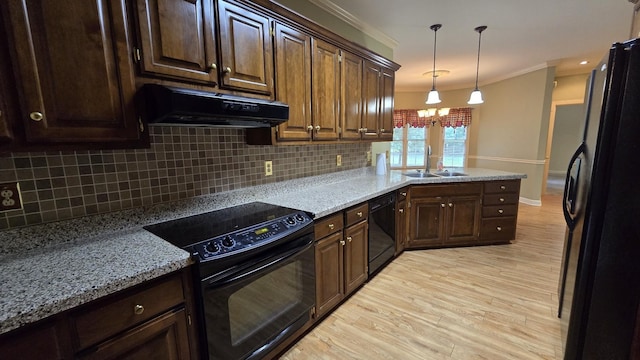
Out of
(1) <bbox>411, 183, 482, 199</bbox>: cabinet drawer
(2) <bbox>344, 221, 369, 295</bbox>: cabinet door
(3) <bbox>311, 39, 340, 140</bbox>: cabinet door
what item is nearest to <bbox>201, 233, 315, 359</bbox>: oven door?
(2) <bbox>344, 221, 369, 295</bbox>: cabinet door

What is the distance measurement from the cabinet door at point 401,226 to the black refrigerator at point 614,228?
5.45 ft

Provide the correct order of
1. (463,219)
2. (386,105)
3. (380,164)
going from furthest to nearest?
(380,164) < (463,219) < (386,105)

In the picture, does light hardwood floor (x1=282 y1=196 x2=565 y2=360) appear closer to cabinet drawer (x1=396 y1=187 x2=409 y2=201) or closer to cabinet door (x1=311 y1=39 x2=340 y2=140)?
cabinet drawer (x1=396 y1=187 x2=409 y2=201)

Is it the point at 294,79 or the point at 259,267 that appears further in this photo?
the point at 294,79

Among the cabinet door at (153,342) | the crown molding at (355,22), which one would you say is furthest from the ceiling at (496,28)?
the cabinet door at (153,342)

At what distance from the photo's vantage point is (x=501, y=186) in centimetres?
319

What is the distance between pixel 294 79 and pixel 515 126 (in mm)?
5347

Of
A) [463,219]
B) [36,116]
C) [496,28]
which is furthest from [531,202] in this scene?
[36,116]

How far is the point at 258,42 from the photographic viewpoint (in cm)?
172

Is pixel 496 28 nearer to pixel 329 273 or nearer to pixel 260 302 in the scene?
pixel 329 273

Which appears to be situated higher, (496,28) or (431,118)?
(496,28)

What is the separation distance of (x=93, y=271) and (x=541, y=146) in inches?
251

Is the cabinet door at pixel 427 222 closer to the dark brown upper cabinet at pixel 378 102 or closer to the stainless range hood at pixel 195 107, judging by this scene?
the dark brown upper cabinet at pixel 378 102

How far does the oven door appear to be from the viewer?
1.24 meters
